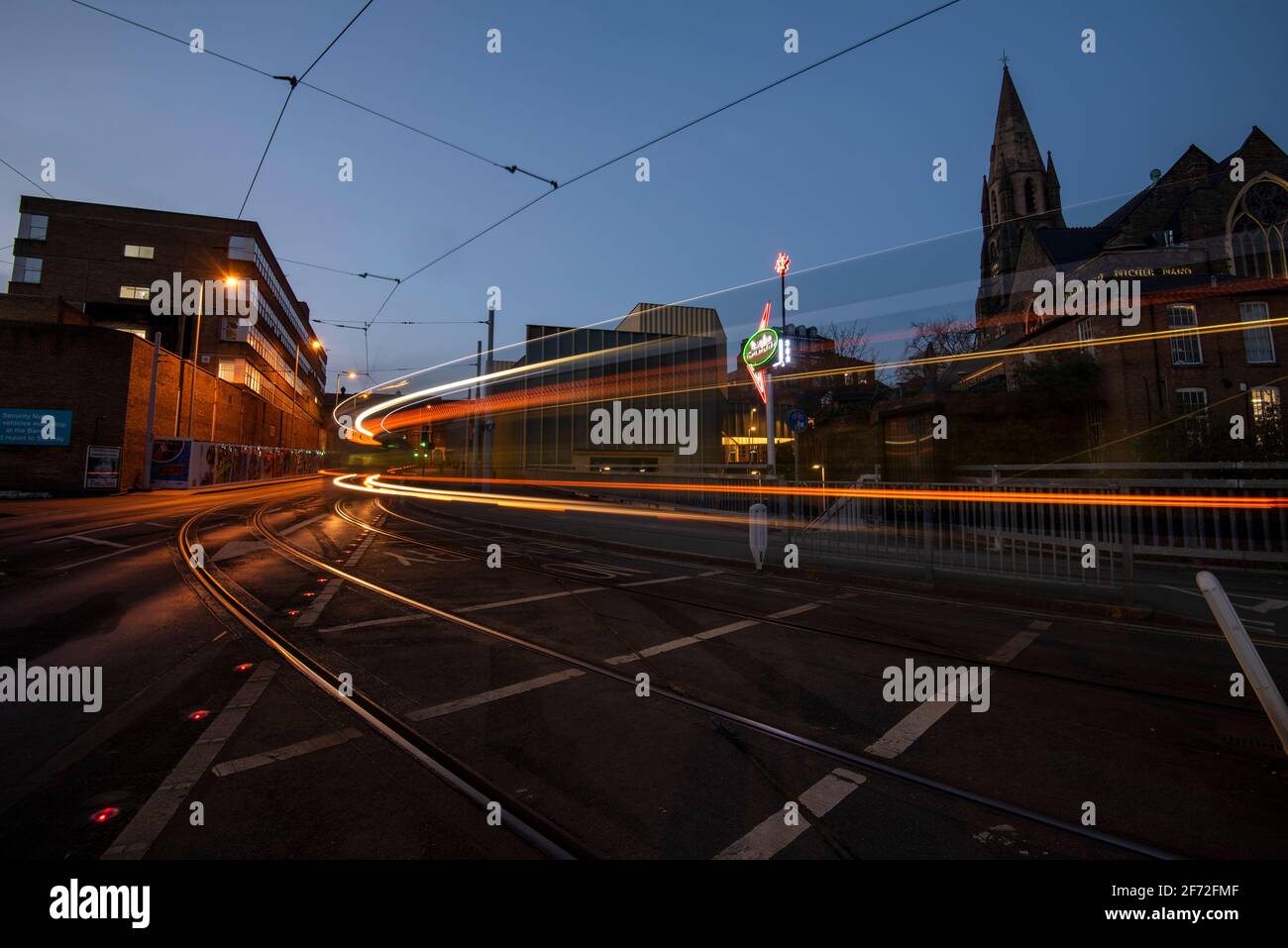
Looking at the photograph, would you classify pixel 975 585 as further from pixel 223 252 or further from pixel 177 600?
pixel 223 252

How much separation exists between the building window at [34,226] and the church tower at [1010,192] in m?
87.8

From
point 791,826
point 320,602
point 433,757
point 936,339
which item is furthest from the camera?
point 936,339

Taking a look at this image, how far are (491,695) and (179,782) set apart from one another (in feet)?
6.41

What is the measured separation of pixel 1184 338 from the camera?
26172mm

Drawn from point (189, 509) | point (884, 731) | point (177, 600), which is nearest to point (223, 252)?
point (189, 509)

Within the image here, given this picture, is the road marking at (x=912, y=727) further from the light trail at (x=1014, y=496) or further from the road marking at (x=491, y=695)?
the light trail at (x=1014, y=496)

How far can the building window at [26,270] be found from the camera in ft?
145

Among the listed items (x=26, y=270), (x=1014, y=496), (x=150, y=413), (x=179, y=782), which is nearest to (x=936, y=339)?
(x=1014, y=496)

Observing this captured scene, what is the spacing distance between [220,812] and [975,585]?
9.91m

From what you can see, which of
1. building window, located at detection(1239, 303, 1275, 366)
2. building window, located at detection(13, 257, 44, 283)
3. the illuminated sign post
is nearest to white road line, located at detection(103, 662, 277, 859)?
the illuminated sign post

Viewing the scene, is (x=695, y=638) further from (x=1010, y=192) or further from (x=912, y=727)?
(x=1010, y=192)

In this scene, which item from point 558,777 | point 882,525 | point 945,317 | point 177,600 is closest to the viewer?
point 558,777

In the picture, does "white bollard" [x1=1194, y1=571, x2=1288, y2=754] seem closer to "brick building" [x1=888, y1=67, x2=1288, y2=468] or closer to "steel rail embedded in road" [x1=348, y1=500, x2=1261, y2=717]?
"steel rail embedded in road" [x1=348, y1=500, x2=1261, y2=717]
